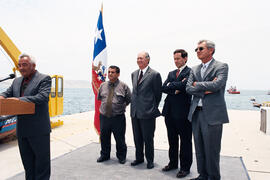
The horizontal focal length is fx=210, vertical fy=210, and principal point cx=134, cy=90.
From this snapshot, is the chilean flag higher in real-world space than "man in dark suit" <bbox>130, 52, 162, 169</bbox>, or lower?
higher

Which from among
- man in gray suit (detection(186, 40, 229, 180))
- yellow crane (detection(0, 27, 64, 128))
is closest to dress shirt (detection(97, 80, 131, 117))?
man in gray suit (detection(186, 40, 229, 180))

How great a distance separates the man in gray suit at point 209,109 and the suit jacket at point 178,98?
283mm

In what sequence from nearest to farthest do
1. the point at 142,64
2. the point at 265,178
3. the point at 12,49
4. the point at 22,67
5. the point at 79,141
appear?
1. the point at 22,67
2. the point at 265,178
3. the point at 142,64
4. the point at 79,141
5. the point at 12,49

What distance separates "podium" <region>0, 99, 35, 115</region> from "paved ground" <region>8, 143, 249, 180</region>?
1.61 metres

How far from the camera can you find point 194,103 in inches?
112

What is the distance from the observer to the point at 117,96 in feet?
12.5

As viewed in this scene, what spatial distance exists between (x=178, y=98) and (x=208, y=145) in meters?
0.82

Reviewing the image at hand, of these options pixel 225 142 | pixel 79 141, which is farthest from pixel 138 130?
pixel 225 142

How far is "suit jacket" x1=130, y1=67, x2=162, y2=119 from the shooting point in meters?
3.47

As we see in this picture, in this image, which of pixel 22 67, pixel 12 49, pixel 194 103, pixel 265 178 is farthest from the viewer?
pixel 12 49

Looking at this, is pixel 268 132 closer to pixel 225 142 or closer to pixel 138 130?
pixel 225 142

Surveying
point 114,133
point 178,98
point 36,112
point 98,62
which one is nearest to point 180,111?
point 178,98

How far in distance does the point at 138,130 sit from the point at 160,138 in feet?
8.90

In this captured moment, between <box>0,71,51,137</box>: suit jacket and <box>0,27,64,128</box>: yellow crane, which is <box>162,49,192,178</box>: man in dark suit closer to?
<box>0,71,51,137</box>: suit jacket
